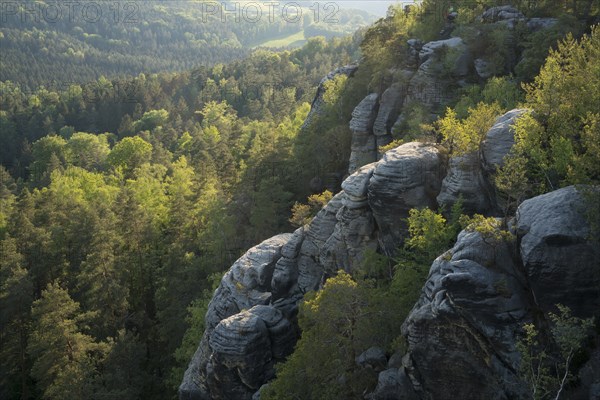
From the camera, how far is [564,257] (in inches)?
764

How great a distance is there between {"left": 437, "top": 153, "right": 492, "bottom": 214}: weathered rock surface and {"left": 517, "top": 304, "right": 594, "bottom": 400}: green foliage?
11.8 metres

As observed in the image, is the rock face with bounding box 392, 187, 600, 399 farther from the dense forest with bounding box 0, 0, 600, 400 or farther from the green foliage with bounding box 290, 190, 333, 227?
the green foliage with bounding box 290, 190, 333, 227

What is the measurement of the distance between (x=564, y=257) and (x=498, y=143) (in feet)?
36.8

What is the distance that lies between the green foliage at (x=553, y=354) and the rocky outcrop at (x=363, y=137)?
33.3 meters

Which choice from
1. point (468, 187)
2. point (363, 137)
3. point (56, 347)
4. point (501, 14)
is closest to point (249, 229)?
point (363, 137)

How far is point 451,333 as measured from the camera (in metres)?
21.2

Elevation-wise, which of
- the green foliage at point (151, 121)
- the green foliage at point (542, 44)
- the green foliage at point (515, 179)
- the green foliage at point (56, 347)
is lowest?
the green foliage at point (151, 121)

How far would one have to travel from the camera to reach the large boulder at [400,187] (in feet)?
106

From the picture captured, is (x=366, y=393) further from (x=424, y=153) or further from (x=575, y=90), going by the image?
(x=575, y=90)

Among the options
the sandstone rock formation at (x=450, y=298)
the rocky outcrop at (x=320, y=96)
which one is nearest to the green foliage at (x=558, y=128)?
the sandstone rock formation at (x=450, y=298)

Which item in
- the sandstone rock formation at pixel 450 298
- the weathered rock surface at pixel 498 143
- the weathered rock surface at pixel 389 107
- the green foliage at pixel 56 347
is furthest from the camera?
the weathered rock surface at pixel 389 107

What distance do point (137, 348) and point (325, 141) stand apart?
28081 millimetres

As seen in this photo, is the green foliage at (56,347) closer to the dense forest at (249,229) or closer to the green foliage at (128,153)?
the dense forest at (249,229)

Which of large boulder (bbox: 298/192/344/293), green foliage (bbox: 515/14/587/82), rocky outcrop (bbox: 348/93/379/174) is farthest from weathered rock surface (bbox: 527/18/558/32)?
large boulder (bbox: 298/192/344/293)
